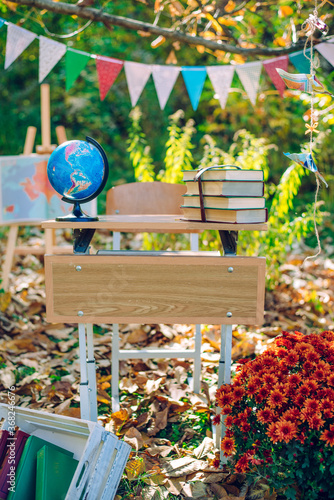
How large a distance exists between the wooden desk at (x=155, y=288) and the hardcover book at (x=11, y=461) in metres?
0.39

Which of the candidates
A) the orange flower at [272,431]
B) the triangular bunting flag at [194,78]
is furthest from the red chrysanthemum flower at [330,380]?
the triangular bunting flag at [194,78]

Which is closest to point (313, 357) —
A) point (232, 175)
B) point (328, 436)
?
point (328, 436)

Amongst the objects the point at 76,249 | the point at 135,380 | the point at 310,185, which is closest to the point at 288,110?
the point at 310,185

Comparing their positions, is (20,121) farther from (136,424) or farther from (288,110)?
(136,424)

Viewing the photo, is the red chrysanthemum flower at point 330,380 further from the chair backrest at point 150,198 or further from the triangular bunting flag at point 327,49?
the triangular bunting flag at point 327,49

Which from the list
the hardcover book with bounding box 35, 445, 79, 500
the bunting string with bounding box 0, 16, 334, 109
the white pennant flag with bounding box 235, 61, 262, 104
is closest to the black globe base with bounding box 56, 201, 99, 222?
the hardcover book with bounding box 35, 445, 79, 500

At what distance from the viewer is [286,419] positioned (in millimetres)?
1472

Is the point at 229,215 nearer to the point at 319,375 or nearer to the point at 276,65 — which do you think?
the point at 319,375

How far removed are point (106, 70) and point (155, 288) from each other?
67.1 inches

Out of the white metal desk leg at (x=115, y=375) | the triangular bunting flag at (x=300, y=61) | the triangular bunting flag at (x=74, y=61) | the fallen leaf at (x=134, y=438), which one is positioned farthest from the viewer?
the triangular bunting flag at (x=74, y=61)

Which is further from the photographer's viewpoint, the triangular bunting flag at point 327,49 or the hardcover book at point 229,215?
the triangular bunting flag at point 327,49

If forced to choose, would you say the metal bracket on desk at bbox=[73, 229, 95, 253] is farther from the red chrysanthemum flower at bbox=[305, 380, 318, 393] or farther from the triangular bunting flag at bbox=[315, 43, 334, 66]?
the triangular bunting flag at bbox=[315, 43, 334, 66]

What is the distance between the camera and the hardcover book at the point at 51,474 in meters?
1.41

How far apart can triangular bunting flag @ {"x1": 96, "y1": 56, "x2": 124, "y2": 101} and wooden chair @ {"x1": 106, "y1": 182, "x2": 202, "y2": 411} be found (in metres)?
0.76
